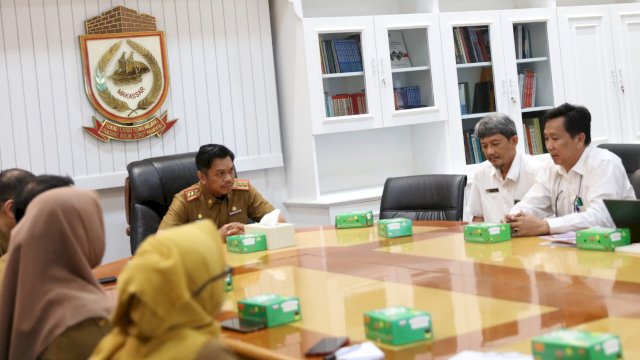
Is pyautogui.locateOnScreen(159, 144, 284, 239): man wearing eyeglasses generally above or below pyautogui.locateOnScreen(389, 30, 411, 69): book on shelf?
below

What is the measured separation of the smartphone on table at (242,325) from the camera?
2.24 m

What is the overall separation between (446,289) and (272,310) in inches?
24.4

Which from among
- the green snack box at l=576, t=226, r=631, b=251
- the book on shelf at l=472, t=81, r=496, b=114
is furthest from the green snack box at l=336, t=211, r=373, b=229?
the book on shelf at l=472, t=81, r=496, b=114

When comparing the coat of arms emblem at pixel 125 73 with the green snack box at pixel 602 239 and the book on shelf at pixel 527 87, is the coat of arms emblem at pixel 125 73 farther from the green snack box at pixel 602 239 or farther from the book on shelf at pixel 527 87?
the green snack box at pixel 602 239

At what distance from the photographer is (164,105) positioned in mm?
5391

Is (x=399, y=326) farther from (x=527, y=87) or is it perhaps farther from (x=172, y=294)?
(x=527, y=87)

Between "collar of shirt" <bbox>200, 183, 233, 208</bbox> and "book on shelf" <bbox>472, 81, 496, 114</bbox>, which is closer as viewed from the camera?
"collar of shirt" <bbox>200, 183, 233, 208</bbox>

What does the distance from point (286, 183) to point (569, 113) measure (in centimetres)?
263

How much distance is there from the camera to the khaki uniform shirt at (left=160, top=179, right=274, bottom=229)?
14.3 feet

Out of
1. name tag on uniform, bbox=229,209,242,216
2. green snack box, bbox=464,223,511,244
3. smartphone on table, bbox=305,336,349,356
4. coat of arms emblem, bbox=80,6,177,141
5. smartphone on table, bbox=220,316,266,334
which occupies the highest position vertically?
coat of arms emblem, bbox=80,6,177,141

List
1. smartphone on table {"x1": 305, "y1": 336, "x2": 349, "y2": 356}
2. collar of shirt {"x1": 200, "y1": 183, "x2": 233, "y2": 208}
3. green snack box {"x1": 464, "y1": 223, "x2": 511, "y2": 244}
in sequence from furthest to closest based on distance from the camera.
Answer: collar of shirt {"x1": 200, "y1": 183, "x2": 233, "y2": 208} < green snack box {"x1": 464, "y1": 223, "x2": 511, "y2": 244} < smartphone on table {"x1": 305, "y1": 336, "x2": 349, "y2": 356}

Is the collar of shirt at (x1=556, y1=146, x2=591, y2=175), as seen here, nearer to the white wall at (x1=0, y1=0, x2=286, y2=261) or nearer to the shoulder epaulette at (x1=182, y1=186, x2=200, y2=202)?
the shoulder epaulette at (x1=182, y1=186, x2=200, y2=202)

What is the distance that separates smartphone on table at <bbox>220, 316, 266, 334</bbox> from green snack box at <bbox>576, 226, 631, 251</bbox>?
1.39 m

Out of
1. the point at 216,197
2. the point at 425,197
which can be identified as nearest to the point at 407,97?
the point at 425,197
